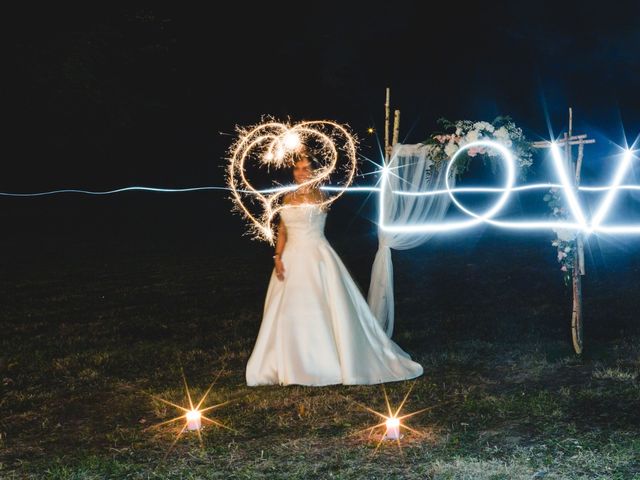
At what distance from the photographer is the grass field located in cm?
559

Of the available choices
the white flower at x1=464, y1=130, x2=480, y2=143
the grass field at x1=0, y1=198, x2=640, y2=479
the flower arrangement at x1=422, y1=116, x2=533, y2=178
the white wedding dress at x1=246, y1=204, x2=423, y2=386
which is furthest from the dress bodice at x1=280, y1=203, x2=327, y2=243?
the white flower at x1=464, y1=130, x2=480, y2=143

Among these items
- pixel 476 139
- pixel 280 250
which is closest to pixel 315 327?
pixel 280 250

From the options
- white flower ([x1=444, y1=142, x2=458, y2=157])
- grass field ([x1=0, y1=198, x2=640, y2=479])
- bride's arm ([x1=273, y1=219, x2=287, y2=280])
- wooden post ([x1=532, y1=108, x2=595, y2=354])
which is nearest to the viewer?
grass field ([x1=0, y1=198, x2=640, y2=479])

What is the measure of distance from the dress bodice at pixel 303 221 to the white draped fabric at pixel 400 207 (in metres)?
1.58

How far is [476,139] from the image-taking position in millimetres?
8531

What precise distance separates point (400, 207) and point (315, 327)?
2.39 m

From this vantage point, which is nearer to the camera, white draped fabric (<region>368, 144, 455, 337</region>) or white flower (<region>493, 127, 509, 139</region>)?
white flower (<region>493, 127, 509, 139</region>)

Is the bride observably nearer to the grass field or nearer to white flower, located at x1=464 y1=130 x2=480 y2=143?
the grass field

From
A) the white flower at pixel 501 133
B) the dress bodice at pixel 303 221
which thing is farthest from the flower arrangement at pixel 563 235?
the dress bodice at pixel 303 221

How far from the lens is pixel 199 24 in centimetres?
2623

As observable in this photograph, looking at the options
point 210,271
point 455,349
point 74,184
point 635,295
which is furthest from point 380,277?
point 74,184

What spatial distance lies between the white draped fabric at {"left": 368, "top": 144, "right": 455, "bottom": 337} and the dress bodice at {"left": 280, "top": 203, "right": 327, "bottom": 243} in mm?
1579

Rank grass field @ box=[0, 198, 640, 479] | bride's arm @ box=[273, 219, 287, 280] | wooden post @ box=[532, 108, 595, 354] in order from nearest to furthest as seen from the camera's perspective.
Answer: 1. grass field @ box=[0, 198, 640, 479]
2. bride's arm @ box=[273, 219, 287, 280]
3. wooden post @ box=[532, 108, 595, 354]

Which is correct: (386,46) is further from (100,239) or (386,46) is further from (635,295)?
(635,295)
